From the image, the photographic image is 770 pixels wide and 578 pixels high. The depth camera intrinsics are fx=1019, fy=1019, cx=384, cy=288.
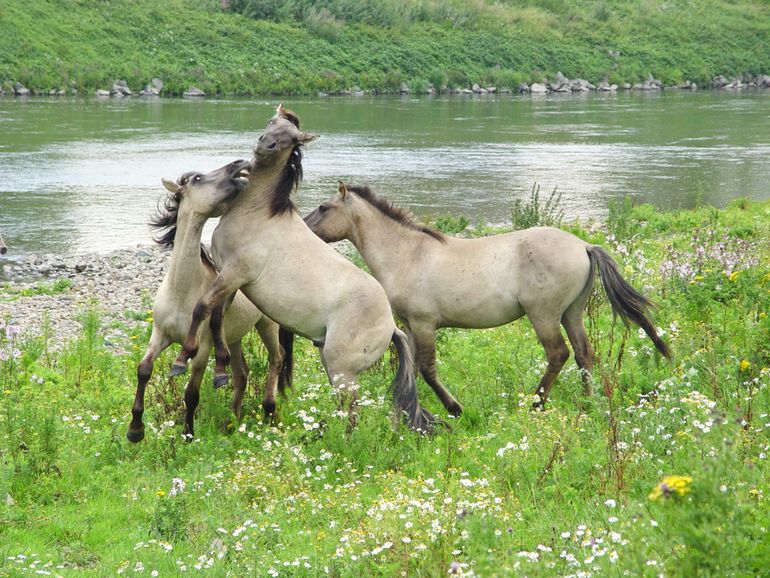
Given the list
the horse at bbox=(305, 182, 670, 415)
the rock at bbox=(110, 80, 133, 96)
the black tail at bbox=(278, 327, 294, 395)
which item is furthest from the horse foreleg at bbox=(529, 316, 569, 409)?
the rock at bbox=(110, 80, 133, 96)

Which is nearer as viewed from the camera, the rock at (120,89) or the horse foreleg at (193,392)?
the horse foreleg at (193,392)

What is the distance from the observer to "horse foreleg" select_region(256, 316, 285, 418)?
7.60 metres

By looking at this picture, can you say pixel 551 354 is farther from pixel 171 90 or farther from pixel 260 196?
pixel 171 90

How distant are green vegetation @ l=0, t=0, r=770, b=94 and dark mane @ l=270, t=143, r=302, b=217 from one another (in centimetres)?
3683

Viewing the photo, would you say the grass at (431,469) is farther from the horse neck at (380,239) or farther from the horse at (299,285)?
the horse neck at (380,239)

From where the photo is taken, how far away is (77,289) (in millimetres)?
13445

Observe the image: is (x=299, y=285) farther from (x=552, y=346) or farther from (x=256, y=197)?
(x=552, y=346)

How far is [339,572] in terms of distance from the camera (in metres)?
4.71

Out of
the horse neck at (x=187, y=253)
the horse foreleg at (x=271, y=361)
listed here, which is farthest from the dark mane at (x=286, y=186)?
the horse foreleg at (x=271, y=361)

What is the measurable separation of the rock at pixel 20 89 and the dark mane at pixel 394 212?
36.6 metres

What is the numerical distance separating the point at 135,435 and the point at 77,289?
23.3 ft

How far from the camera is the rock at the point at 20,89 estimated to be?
40938mm

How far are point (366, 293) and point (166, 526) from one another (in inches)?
88.3

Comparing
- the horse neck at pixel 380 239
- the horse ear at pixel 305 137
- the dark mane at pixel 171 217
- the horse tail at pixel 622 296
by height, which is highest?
the horse ear at pixel 305 137
